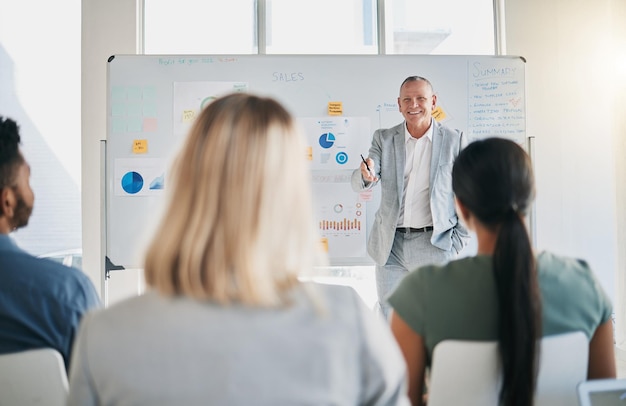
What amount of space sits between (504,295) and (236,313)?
2.31ft

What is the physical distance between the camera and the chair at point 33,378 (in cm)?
116

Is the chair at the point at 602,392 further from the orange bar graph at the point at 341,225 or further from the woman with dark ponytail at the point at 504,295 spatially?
the orange bar graph at the point at 341,225

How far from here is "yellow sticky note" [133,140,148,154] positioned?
139 inches

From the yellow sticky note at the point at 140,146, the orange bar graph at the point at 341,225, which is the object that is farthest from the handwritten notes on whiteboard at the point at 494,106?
the yellow sticky note at the point at 140,146

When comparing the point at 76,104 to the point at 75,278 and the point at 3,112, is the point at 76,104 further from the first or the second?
the point at 75,278

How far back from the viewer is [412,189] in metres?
3.29

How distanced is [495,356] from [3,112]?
158 inches

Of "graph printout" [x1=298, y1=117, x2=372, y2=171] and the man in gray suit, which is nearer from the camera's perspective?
the man in gray suit

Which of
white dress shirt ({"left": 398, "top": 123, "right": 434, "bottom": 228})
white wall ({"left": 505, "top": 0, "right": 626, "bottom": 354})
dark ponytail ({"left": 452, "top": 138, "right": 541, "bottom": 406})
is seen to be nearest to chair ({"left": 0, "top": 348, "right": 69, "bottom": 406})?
dark ponytail ({"left": 452, "top": 138, "right": 541, "bottom": 406})

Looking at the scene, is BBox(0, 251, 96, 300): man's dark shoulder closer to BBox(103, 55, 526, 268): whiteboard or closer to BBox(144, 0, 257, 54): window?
BBox(103, 55, 526, 268): whiteboard

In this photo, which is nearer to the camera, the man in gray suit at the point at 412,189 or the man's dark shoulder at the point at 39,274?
the man's dark shoulder at the point at 39,274

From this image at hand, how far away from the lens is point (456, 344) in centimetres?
116

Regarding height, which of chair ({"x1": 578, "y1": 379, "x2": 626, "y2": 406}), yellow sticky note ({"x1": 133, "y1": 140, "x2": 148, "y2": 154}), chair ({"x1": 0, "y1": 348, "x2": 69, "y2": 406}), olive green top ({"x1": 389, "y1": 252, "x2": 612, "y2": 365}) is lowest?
chair ({"x1": 578, "y1": 379, "x2": 626, "y2": 406})

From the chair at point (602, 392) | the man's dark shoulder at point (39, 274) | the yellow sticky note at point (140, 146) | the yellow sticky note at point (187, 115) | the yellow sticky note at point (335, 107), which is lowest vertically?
the chair at point (602, 392)
